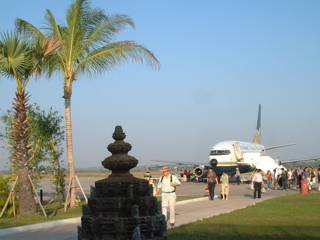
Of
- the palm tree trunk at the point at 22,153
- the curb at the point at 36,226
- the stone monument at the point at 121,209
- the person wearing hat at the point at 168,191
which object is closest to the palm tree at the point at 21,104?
the palm tree trunk at the point at 22,153

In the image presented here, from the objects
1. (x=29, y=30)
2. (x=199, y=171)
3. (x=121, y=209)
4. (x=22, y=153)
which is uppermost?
(x=29, y=30)

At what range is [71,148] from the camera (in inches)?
879

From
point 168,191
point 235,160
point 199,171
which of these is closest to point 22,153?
point 168,191

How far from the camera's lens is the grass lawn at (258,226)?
13.0 meters

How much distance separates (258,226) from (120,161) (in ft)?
26.0

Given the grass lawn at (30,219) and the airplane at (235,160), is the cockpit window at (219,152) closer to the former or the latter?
the airplane at (235,160)

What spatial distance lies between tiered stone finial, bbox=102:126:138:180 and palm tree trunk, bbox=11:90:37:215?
11.9 metres

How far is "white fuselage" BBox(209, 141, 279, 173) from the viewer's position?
51997 millimetres

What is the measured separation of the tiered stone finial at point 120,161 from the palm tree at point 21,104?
11.9 m

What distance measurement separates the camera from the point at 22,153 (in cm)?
1958

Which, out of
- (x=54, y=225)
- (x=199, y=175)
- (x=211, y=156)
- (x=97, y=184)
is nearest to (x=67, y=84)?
(x=54, y=225)

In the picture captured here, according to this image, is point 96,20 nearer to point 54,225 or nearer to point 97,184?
point 54,225

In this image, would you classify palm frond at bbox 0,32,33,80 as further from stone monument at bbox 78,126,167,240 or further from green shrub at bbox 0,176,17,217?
stone monument at bbox 78,126,167,240

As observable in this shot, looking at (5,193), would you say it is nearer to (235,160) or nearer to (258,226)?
(258,226)
